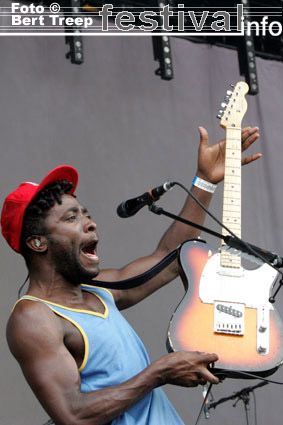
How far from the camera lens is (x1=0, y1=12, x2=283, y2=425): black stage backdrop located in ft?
16.1

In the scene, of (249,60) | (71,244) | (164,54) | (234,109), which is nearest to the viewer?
(71,244)

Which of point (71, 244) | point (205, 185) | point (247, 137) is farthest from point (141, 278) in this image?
point (247, 137)

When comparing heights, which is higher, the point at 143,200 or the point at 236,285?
the point at 143,200

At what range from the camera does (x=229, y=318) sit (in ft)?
9.48

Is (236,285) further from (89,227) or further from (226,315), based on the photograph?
(89,227)

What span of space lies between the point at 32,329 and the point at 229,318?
0.83 m

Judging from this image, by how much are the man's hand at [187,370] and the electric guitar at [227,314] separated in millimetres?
243

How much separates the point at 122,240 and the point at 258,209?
1159mm

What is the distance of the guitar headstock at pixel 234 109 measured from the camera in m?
3.36

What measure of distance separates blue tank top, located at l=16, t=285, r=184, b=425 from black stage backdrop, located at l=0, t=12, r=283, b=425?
2.03m

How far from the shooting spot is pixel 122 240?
5.05 meters

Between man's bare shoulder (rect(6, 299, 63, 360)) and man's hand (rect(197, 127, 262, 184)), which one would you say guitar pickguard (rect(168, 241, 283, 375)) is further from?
man's bare shoulder (rect(6, 299, 63, 360))

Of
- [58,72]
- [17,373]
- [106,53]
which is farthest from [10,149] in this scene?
[17,373]

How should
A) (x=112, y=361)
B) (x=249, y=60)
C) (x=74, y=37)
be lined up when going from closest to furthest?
(x=112, y=361), (x=74, y=37), (x=249, y=60)
